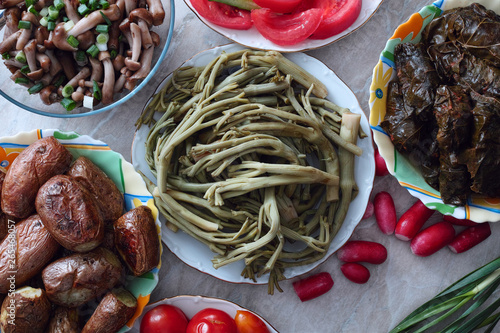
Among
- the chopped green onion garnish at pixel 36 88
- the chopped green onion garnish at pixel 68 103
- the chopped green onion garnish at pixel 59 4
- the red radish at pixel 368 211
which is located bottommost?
the red radish at pixel 368 211

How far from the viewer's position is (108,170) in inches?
→ 87.0

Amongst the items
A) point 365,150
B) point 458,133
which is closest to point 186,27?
point 365,150

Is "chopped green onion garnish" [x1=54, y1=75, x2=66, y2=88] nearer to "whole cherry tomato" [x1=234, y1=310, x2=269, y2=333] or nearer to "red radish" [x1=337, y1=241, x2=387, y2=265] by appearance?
"whole cherry tomato" [x1=234, y1=310, x2=269, y2=333]

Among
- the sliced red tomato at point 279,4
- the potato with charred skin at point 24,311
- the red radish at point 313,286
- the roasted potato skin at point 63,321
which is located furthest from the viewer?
the red radish at point 313,286

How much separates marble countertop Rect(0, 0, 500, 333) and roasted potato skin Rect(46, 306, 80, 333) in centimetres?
57

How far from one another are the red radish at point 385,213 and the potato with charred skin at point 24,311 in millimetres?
1853

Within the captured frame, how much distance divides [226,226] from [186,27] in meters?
1.27

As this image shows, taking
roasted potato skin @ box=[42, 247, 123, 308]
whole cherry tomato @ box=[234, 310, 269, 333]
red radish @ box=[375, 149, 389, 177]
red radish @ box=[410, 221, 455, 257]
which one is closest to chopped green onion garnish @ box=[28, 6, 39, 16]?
roasted potato skin @ box=[42, 247, 123, 308]

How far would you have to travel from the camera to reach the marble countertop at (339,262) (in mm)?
2510

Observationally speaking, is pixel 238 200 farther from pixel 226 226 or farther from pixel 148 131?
pixel 148 131

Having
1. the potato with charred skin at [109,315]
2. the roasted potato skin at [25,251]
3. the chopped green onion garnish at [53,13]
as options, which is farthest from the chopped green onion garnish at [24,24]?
the potato with charred skin at [109,315]

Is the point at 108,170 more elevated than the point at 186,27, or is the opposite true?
the point at 186,27

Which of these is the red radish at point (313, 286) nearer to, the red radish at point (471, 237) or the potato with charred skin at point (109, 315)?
the red radish at point (471, 237)

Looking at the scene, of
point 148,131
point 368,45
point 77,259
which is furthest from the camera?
point 368,45
